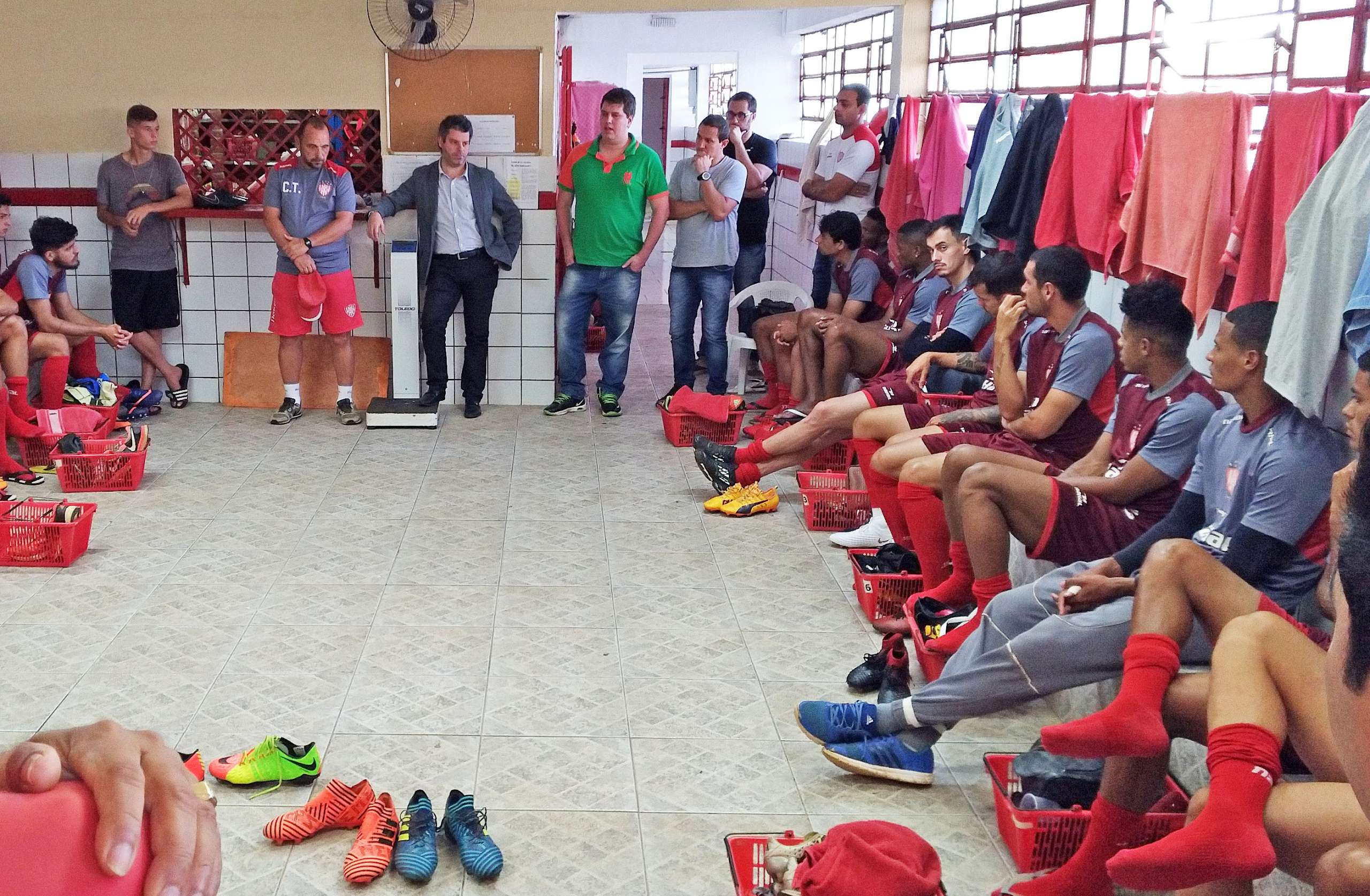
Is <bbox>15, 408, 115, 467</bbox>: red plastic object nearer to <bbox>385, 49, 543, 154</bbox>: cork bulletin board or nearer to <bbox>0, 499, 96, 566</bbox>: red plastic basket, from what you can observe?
<bbox>0, 499, 96, 566</bbox>: red plastic basket

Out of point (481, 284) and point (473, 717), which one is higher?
point (481, 284)

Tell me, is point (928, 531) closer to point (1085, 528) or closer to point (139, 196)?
point (1085, 528)

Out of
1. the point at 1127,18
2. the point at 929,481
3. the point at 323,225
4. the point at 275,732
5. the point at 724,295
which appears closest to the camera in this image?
the point at 275,732

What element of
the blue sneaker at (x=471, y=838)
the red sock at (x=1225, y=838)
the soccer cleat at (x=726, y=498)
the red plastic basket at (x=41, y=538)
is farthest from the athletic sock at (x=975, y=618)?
the red plastic basket at (x=41, y=538)

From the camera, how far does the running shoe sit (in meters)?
2.98

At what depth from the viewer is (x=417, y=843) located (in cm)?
271

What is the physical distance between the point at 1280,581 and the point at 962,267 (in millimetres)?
2720

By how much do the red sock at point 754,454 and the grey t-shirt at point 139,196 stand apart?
3345mm

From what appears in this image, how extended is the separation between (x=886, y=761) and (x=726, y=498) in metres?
2.27

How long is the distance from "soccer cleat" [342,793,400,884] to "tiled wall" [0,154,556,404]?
4503 millimetres

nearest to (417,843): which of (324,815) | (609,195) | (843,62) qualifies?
(324,815)

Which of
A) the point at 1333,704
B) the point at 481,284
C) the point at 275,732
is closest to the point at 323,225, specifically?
the point at 481,284

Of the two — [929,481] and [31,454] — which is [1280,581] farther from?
[31,454]

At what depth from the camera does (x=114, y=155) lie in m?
6.73
